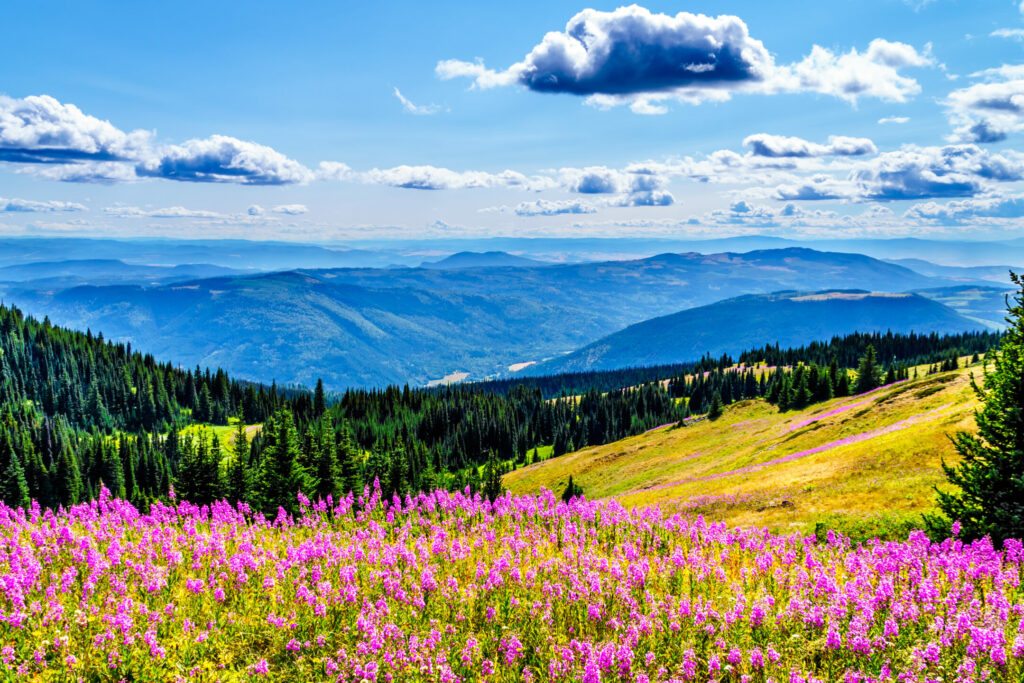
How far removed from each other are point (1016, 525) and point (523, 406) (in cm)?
17327

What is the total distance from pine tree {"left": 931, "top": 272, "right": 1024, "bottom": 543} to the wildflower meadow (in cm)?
495

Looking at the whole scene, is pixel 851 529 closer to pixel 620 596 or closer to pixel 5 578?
pixel 620 596

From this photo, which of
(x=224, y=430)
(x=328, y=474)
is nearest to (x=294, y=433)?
(x=328, y=474)

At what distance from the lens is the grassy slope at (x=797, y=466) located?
36.6 m

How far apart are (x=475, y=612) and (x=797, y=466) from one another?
5276cm

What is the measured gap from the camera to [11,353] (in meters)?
200

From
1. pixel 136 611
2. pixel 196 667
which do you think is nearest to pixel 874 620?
pixel 196 667

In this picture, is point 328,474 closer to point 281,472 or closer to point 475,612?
point 281,472

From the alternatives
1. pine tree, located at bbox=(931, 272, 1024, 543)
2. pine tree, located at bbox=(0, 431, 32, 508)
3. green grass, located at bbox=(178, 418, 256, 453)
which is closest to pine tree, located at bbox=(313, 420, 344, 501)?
pine tree, located at bbox=(931, 272, 1024, 543)

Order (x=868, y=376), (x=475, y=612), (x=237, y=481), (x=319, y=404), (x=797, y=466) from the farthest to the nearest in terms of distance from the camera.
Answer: (x=319, y=404) < (x=868, y=376) < (x=237, y=481) < (x=797, y=466) < (x=475, y=612)

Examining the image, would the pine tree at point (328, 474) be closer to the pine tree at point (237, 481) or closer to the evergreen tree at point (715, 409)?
the pine tree at point (237, 481)

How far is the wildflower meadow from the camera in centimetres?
707

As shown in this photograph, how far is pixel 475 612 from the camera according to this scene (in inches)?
350

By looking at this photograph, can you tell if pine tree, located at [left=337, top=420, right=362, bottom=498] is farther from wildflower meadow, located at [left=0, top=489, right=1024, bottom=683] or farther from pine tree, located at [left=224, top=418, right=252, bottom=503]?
wildflower meadow, located at [left=0, top=489, right=1024, bottom=683]
